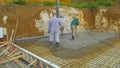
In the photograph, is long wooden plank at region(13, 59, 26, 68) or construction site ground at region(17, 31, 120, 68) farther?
construction site ground at region(17, 31, 120, 68)

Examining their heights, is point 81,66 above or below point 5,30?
below

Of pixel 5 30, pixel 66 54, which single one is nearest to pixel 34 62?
pixel 66 54

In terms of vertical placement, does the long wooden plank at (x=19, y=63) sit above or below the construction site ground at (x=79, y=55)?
above

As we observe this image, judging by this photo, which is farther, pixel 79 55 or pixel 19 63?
pixel 79 55

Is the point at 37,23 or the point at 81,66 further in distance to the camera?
the point at 37,23

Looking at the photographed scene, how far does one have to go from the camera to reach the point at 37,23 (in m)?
10.7

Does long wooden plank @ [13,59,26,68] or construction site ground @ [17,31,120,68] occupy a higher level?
long wooden plank @ [13,59,26,68]

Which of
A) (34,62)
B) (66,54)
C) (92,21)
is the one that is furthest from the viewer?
(92,21)

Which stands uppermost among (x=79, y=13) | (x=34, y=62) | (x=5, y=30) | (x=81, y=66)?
(x=79, y=13)

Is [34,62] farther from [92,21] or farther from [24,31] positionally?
[92,21]

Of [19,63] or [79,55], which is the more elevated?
[19,63]

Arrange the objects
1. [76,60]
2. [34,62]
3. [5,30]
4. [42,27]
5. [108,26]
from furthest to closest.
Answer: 1. [108,26]
2. [42,27]
3. [5,30]
4. [76,60]
5. [34,62]

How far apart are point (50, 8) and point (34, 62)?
6.71 metres

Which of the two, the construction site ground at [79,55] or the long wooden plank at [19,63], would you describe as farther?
the construction site ground at [79,55]
